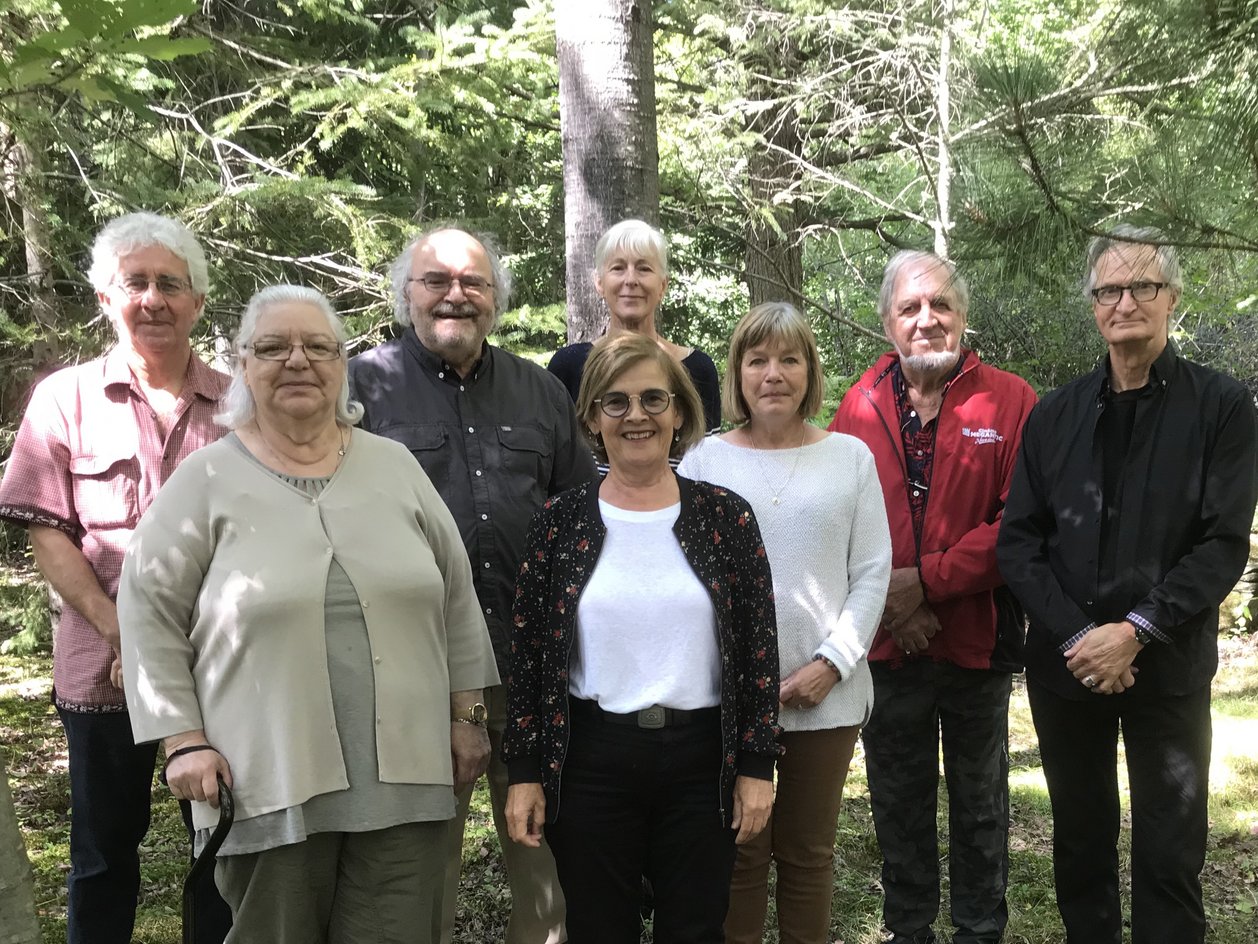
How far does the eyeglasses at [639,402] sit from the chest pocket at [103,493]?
4.46 feet

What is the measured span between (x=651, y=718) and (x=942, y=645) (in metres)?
1.33

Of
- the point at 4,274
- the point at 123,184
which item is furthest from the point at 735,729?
the point at 4,274

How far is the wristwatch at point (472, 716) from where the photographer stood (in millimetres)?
2596

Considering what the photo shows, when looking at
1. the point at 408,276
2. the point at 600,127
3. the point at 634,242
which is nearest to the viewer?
the point at 408,276

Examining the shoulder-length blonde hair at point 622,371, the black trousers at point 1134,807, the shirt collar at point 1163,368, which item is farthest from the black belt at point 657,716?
the shirt collar at point 1163,368

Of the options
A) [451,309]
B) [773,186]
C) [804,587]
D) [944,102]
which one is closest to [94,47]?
[451,309]

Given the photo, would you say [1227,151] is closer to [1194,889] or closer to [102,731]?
A: [1194,889]

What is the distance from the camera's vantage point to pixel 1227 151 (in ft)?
6.66

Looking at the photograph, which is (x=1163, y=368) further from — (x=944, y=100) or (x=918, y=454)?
(x=944, y=100)

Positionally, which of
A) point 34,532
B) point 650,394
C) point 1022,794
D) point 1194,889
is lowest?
point 1022,794

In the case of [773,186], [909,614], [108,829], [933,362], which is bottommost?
[108,829]

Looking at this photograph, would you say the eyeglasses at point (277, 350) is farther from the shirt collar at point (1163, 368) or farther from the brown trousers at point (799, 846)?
the shirt collar at point (1163, 368)

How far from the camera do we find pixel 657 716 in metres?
2.36

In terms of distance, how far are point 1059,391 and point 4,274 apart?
7468 mm
